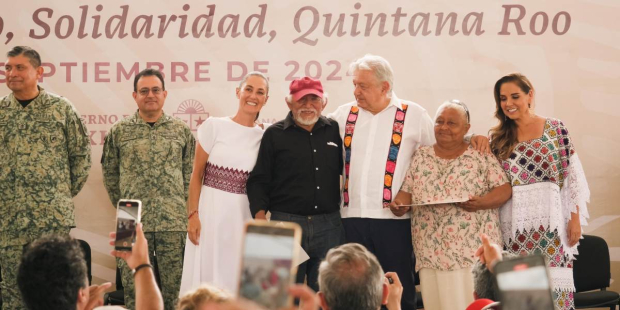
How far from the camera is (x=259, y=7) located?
5496 mm

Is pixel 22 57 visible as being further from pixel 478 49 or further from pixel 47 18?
pixel 478 49

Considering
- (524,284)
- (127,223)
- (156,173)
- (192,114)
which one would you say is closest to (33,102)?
(156,173)

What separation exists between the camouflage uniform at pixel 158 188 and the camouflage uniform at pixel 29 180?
40cm

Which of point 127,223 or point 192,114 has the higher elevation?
point 192,114

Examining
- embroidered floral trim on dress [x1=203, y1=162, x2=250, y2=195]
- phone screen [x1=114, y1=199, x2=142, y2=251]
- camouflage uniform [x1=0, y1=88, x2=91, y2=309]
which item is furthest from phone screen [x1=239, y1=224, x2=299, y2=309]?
camouflage uniform [x1=0, y1=88, x2=91, y2=309]

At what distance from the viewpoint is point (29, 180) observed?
458cm

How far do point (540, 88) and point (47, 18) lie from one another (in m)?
3.39

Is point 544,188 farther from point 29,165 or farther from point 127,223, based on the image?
point 29,165

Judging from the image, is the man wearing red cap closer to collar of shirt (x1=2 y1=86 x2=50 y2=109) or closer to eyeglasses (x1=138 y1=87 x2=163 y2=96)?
eyeglasses (x1=138 y1=87 x2=163 y2=96)

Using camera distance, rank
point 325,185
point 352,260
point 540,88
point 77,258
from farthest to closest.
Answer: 1. point 540,88
2. point 325,185
3. point 77,258
4. point 352,260

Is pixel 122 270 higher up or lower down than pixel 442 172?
lower down

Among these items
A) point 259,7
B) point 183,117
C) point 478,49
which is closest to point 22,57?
point 183,117

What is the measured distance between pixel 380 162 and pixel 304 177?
0.43 m

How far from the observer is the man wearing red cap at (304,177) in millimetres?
4234
